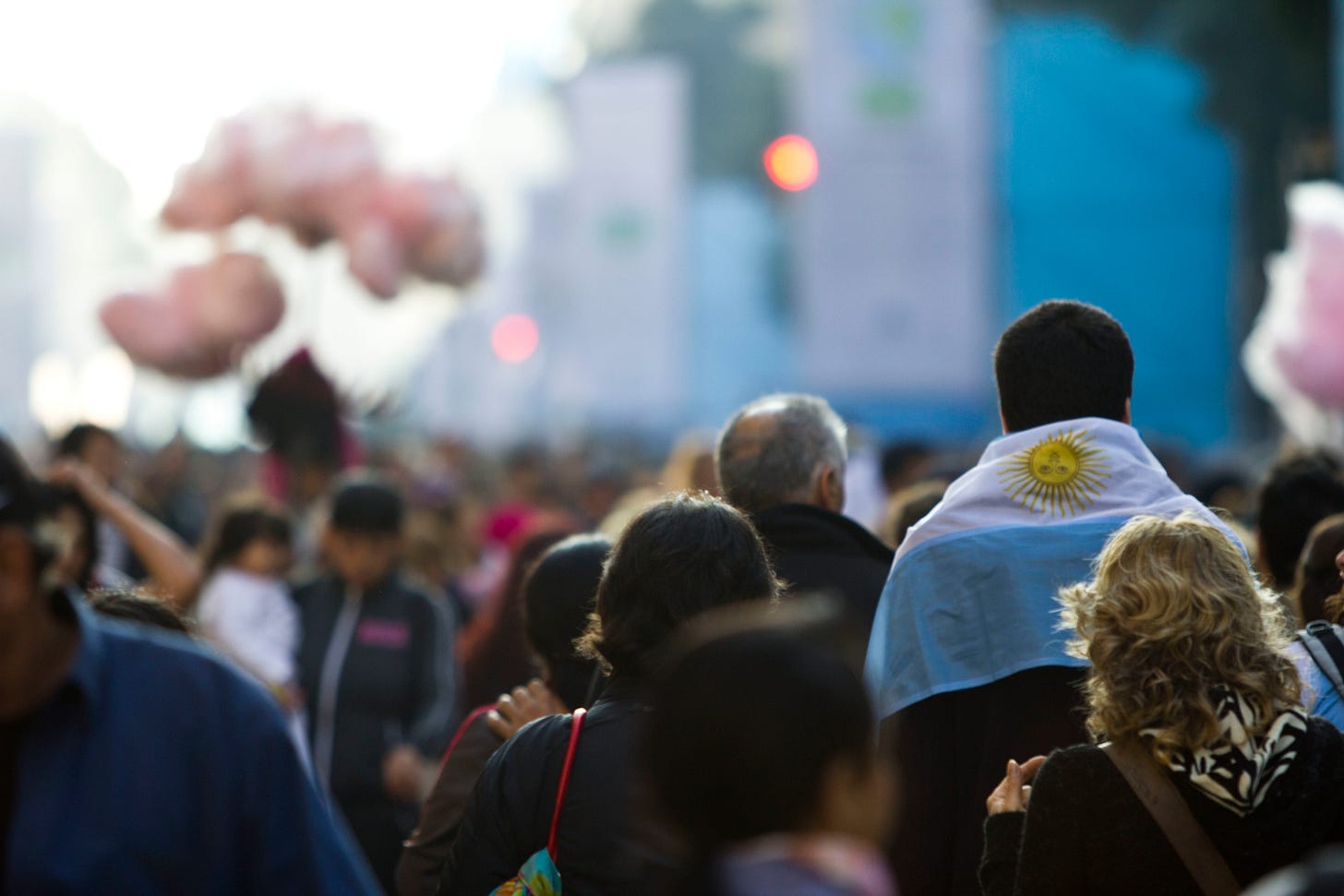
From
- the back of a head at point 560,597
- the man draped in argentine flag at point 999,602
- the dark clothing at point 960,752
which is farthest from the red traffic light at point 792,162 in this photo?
the dark clothing at point 960,752

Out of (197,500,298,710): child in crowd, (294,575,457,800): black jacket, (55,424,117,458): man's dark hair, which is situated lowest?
(294,575,457,800): black jacket

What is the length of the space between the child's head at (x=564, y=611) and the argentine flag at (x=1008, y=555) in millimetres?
652

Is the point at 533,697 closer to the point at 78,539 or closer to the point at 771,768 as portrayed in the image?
the point at 771,768

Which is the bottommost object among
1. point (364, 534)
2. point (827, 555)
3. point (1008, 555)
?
point (364, 534)

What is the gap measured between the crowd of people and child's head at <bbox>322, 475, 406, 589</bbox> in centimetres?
109

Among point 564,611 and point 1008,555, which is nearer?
point 1008,555

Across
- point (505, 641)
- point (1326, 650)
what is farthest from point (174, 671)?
point (505, 641)

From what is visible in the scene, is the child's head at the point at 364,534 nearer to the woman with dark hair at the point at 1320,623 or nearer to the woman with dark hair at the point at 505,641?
the woman with dark hair at the point at 505,641

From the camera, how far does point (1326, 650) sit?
3.70 m

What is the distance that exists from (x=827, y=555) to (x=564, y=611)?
69 cm

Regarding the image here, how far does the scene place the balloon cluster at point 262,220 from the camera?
10578 millimetres

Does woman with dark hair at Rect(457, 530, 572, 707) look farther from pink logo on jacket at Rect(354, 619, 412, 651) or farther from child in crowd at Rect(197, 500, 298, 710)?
child in crowd at Rect(197, 500, 298, 710)

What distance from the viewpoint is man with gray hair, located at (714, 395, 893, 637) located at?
14.1 ft

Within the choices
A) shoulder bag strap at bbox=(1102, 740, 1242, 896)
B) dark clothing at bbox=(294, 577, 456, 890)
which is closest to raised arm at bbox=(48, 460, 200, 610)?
dark clothing at bbox=(294, 577, 456, 890)
